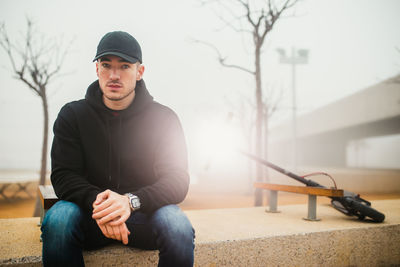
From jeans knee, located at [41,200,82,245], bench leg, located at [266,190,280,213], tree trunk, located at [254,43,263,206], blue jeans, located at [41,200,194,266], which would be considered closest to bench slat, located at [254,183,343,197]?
bench leg, located at [266,190,280,213]

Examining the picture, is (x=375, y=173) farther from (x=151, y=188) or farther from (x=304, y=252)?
(x=151, y=188)

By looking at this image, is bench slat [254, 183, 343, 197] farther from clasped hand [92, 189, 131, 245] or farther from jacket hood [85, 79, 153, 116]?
clasped hand [92, 189, 131, 245]

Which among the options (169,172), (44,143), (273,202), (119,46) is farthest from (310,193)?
(44,143)

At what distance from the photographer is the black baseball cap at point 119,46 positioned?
199 centimetres

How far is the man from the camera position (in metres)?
1.73

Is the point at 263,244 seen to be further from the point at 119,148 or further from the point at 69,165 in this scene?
the point at 69,165

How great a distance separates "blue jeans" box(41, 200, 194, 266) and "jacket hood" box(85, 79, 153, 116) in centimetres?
67

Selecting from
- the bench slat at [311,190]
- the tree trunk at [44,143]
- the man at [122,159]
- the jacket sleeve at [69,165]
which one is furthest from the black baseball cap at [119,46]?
the tree trunk at [44,143]

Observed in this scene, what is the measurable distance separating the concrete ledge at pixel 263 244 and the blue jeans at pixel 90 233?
261mm

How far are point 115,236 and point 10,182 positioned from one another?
12697mm

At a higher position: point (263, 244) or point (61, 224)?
point (61, 224)

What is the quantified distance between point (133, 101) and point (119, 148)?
14.4 inches

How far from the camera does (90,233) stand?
1.92m

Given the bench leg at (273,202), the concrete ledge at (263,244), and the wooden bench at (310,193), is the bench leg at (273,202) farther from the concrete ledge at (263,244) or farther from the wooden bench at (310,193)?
the concrete ledge at (263,244)
